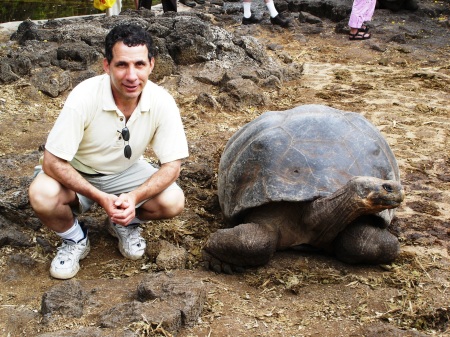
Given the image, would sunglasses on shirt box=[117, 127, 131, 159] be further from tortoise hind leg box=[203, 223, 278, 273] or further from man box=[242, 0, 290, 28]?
man box=[242, 0, 290, 28]

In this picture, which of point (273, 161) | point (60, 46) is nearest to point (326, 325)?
point (273, 161)

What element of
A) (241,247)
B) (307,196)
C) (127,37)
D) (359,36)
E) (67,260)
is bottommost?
(67,260)

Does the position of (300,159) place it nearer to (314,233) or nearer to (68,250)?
(314,233)

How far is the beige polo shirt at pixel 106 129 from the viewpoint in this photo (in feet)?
9.01

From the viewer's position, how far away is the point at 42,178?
2.86 m

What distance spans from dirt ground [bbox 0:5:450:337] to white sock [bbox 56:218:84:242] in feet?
0.51

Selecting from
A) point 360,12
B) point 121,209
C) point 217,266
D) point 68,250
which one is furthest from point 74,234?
point 360,12

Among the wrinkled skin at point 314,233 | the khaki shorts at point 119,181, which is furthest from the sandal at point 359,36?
the khaki shorts at point 119,181

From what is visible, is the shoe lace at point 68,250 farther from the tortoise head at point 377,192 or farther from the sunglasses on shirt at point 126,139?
the tortoise head at point 377,192

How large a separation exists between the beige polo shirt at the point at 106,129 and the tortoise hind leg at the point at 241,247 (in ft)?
1.49

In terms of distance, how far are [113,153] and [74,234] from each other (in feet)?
1.46

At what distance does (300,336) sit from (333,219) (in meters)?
0.63

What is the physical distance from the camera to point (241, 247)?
9.39 feet

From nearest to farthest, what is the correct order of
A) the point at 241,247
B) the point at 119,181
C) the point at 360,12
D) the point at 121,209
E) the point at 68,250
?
the point at 121,209 → the point at 241,247 → the point at 68,250 → the point at 119,181 → the point at 360,12
